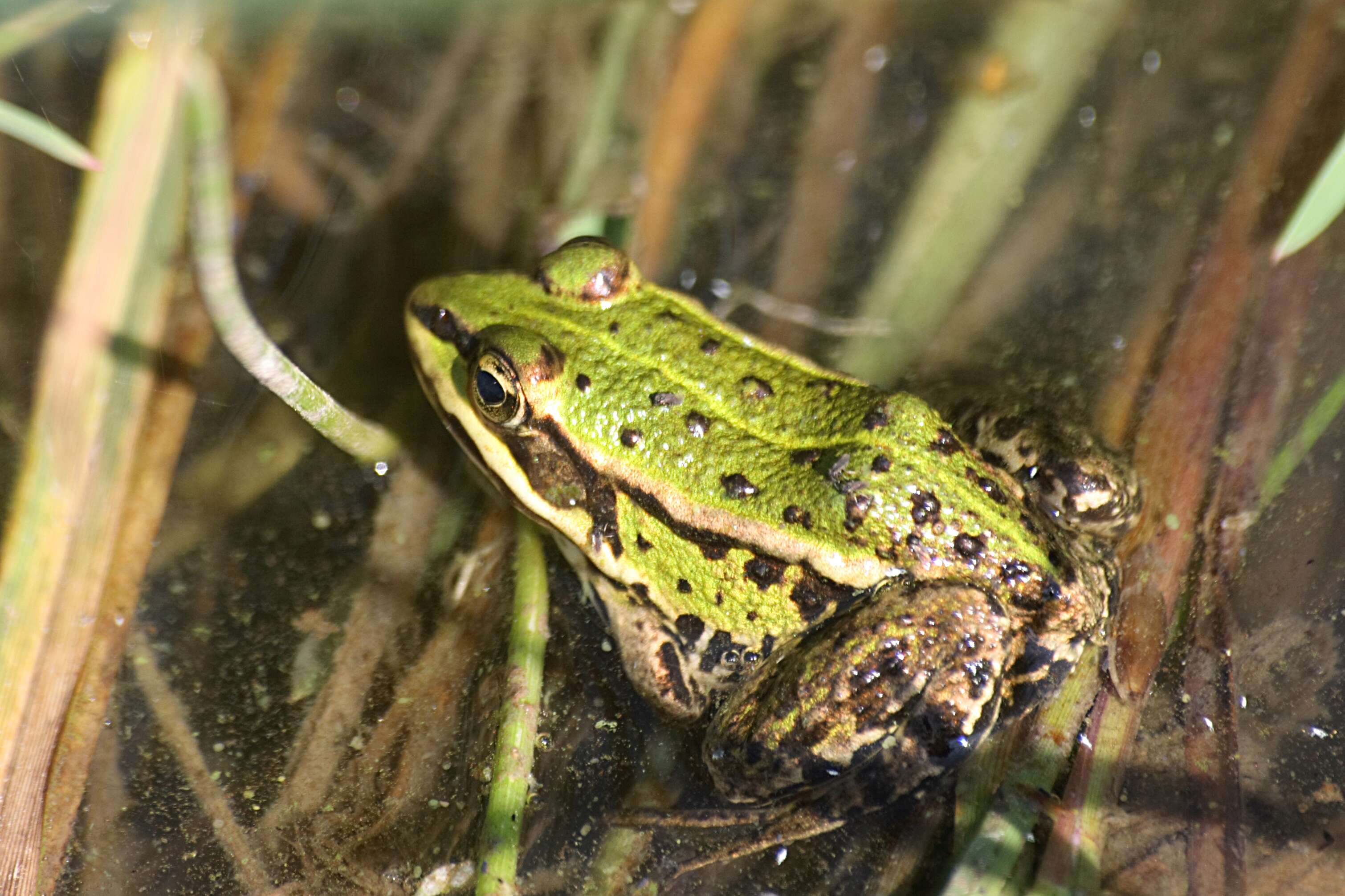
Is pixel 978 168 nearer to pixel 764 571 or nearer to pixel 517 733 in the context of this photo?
pixel 764 571

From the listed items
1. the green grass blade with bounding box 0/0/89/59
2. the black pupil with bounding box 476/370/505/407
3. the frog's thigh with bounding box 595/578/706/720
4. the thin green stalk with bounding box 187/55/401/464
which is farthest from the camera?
the green grass blade with bounding box 0/0/89/59

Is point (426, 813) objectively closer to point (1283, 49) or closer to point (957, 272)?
point (957, 272)

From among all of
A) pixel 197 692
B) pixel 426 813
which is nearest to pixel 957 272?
pixel 426 813

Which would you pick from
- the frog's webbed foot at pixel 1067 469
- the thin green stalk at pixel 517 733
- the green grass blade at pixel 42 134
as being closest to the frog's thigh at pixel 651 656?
the thin green stalk at pixel 517 733

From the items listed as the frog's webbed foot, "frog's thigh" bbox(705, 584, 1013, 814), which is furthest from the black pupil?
the frog's webbed foot

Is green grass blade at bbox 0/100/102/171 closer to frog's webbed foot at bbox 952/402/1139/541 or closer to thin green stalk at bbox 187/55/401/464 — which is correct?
thin green stalk at bbox 187/55/401/464

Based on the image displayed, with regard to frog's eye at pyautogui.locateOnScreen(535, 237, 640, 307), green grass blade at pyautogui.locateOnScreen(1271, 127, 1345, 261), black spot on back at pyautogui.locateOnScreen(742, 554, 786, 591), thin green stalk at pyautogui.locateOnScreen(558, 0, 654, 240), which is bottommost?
black spot on back at pyautogui.locateOnScreen(742, 554, 786, 591)

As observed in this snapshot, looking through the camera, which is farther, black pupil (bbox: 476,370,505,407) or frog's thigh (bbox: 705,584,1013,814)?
black pupil (bbox: 476,370,505,407)
